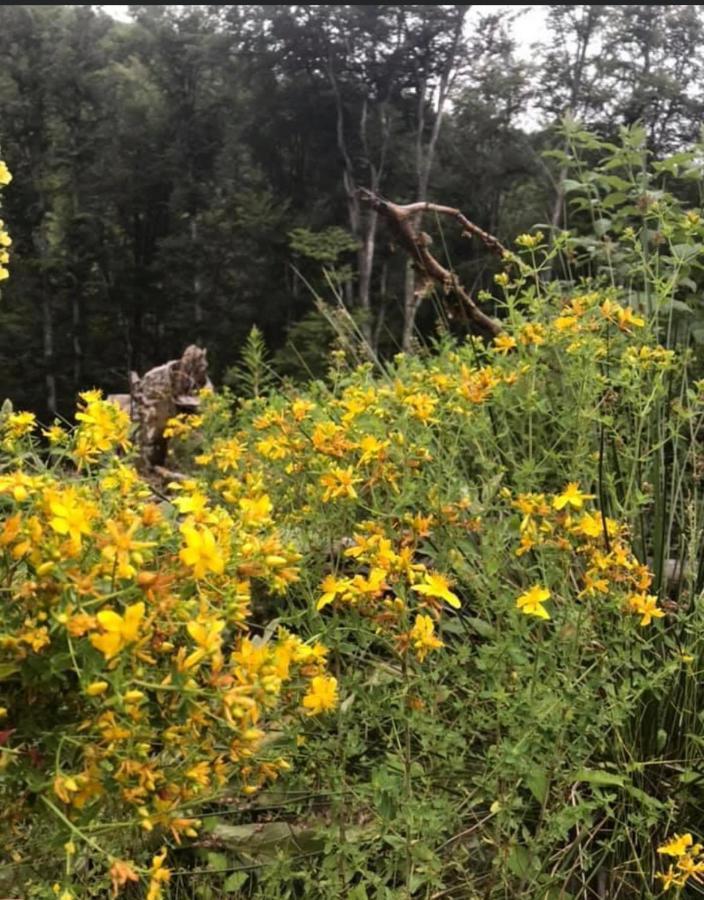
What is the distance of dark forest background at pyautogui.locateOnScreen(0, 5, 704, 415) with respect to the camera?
18438 millimetres

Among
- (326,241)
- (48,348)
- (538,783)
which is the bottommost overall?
(48,348)

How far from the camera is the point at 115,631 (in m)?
0.67

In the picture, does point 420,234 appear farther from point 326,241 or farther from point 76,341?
point 76,341

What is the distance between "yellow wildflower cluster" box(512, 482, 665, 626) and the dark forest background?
53.4 ft

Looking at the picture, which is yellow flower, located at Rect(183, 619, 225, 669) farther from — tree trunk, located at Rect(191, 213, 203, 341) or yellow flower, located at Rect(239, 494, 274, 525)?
tree trunk, located at Rect(191, 213, 203, 341)

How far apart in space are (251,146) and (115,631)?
20596mm

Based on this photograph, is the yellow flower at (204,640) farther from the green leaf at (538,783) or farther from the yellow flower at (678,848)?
the yellow flower at (678,848)

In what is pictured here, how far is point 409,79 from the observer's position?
1906 centimetres

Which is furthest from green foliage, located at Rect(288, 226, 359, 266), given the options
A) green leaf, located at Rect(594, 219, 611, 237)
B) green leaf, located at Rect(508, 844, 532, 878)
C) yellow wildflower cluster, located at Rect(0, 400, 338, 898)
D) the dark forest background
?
yellow wildflower cluster, located at Rect(0, 400, 338, 898)

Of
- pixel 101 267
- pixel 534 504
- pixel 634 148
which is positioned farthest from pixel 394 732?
pixel 101 267

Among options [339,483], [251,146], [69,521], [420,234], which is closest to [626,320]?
[339,483]

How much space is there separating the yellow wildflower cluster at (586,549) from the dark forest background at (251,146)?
16.3 meters

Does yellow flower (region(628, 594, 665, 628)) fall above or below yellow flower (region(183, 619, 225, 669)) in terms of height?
below

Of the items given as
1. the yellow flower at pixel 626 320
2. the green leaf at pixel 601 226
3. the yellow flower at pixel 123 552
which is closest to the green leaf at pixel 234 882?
the yellow flower at pixel 123 552
